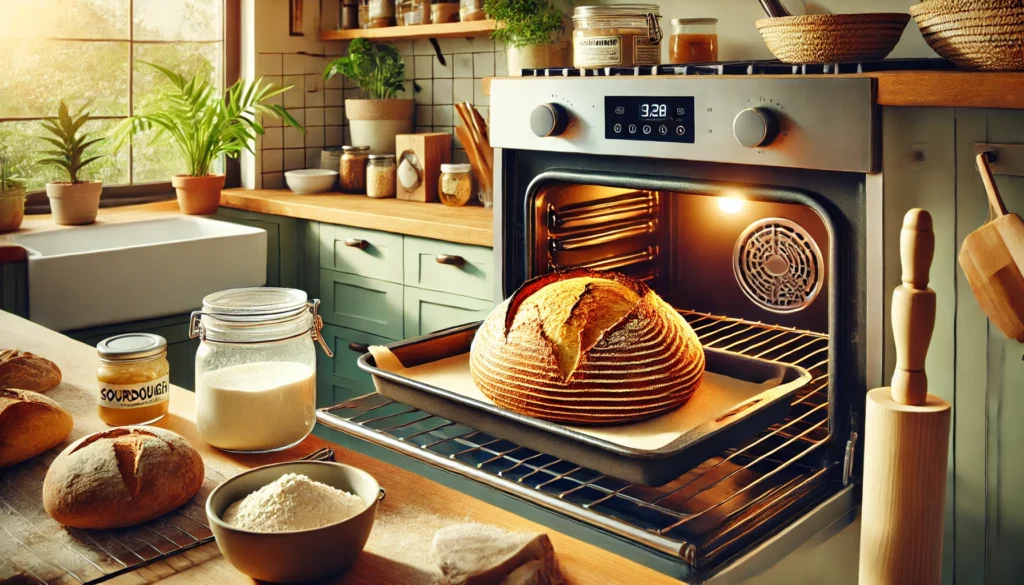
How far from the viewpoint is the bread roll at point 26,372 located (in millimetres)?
1130

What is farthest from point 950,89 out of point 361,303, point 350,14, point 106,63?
point 106,63

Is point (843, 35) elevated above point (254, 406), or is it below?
above

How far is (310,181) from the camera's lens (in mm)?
3055

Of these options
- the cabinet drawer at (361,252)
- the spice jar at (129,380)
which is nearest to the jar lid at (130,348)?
the spice jar at (129,380)

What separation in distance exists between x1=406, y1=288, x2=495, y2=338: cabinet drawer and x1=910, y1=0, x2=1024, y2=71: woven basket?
127cm

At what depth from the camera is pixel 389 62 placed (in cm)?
312

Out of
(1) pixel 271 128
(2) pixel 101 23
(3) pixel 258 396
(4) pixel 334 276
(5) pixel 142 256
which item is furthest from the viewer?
(1) pixel 271 128

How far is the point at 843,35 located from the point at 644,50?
49cm

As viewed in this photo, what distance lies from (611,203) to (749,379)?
1.76ft

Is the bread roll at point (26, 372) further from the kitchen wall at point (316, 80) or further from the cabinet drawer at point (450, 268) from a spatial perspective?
the kitchen wall at point (316, 80)

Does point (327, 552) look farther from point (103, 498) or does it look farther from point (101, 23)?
point (101, 23)

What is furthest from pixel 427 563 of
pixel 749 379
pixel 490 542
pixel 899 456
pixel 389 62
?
pixel 389 62

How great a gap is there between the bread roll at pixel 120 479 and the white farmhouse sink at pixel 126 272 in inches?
61.9

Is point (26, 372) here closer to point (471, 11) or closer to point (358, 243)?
point (358, 243)
